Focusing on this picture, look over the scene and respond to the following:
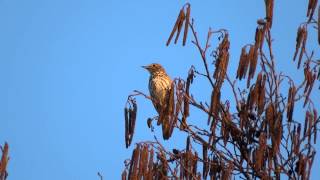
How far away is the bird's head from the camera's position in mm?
14398

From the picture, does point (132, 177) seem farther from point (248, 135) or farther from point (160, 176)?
point (248, 135)

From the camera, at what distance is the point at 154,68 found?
14.5 metres

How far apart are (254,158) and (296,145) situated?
0.40m

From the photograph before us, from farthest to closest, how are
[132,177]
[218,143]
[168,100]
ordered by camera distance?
[218,143] < [168,100] < [132,177]

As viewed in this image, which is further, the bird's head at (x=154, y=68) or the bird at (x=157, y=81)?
the bird's head at (x=154, y=68)

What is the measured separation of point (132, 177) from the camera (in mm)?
7457

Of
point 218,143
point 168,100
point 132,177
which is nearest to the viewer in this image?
point 132,177

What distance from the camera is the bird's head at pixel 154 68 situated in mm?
14398

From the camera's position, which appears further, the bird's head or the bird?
the bird's head

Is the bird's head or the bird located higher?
the bird's head

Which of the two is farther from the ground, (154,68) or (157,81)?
(154,68)

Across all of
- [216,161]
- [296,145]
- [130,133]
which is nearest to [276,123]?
[296,145]

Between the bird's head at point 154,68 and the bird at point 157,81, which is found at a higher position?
the bird's head at point 154,68

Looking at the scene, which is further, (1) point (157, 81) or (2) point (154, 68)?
(2) point (154, 68)
